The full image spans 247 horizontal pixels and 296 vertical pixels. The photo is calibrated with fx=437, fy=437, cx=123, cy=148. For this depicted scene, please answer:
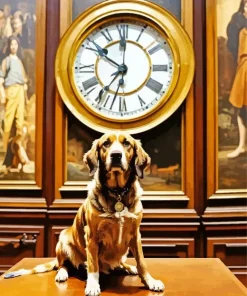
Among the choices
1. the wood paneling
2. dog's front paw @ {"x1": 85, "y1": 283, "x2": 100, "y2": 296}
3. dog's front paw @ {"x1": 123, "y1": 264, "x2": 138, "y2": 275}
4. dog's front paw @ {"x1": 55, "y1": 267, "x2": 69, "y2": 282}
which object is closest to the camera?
dog's front paw @ {"x1": 85, "y1": 283, "x2": 100, "y2": 296}

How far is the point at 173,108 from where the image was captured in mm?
1930

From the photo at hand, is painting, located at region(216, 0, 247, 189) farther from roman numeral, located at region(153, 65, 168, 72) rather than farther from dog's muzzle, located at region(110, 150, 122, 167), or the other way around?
dog's muzzle, located at region(110, 150, 122, 167)

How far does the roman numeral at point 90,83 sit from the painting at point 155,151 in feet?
0.49

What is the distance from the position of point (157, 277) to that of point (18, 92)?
1110mm

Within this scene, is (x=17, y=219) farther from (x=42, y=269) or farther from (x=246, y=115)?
(x=246, y=115)

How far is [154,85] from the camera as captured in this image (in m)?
1.97

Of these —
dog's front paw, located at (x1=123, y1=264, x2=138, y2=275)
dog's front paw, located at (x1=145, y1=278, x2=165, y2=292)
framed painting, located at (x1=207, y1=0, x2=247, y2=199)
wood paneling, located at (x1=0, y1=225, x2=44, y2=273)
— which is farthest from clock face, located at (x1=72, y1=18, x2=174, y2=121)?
dog's front paw, located at (x1=145, y1=278, x2=165, y2=292)

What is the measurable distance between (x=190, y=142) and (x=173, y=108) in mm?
170

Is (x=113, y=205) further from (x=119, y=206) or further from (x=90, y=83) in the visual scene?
(x=90, y=83)

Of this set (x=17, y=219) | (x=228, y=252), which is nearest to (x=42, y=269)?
(x=17, y=219)

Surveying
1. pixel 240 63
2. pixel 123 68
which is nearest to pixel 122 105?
pixel 123 68

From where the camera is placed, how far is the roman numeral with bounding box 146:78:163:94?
1.96 m

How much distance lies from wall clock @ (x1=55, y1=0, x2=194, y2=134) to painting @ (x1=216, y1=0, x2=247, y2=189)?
0.16m

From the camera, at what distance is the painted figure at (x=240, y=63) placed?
77.3 inches
